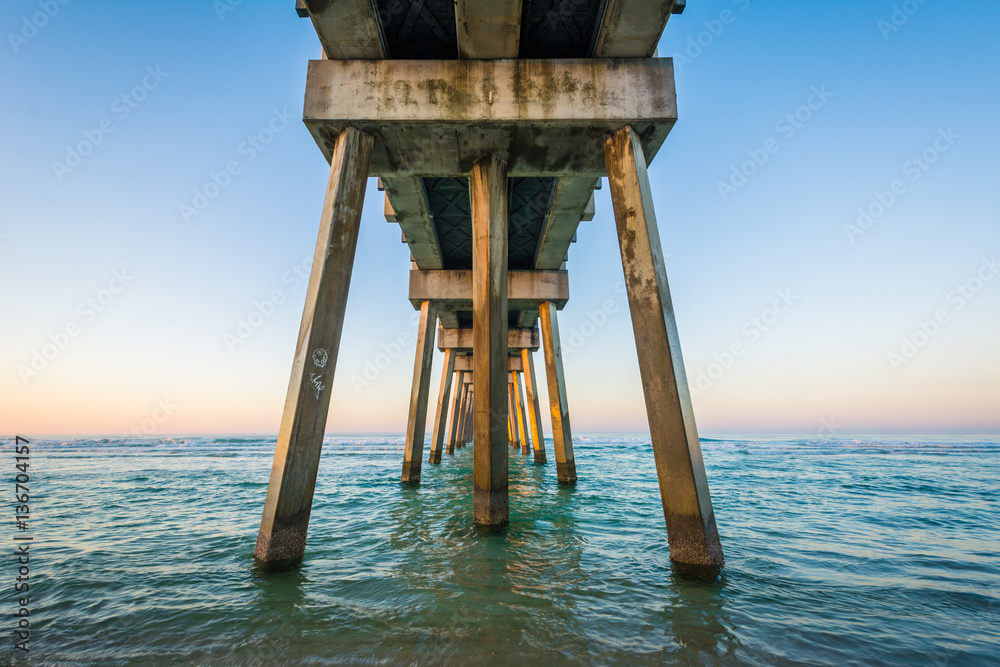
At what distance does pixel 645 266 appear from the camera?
500 cm

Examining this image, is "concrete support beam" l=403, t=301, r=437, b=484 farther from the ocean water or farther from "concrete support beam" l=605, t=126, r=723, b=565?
"concrete support beam" l=605, t=126, r=723, b=565

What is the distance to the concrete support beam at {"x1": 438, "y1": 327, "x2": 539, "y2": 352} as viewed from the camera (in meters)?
19.8

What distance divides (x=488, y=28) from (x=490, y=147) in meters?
1.45

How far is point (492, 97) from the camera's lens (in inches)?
228

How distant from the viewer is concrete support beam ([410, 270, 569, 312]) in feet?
42.9

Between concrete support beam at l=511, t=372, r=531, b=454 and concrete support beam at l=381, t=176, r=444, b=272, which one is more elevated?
concrete support beam at l=381, t=176, r=444, b=272

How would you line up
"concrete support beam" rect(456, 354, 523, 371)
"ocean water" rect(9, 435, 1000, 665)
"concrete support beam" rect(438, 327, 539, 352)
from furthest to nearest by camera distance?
"concrete support beam" rect(456, 354, 523, 371) < "concrete support beam" rect(438, 327, 539, 352) < "ocean water" rect(9, 435, 1000, 665)

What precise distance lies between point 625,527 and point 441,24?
7932 millimetres

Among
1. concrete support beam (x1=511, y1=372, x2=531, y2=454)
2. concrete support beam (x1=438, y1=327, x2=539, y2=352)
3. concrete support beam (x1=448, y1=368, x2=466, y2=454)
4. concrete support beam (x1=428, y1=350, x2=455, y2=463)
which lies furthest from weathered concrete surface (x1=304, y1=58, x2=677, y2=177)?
concrete support beam (x1=448, y1=368, x2=466, y2=454)

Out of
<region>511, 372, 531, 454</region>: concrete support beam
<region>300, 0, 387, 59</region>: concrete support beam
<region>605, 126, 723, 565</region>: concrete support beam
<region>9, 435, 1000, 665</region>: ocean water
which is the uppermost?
<region>300, 0, 387, 59</region>: concrete support beam

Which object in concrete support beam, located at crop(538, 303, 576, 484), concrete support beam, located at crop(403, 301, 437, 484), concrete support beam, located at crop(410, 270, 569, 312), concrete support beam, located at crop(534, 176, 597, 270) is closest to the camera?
concrete support beam, located at crop(534, 176, 597, 270)

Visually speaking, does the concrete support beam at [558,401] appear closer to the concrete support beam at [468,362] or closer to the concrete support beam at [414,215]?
the concrete support beam at [414,215]

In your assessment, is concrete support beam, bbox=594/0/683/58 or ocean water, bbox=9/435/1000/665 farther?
concrete support beam, bbox=594/0/683/58

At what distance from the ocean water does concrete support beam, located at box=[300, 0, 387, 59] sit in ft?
21.2
